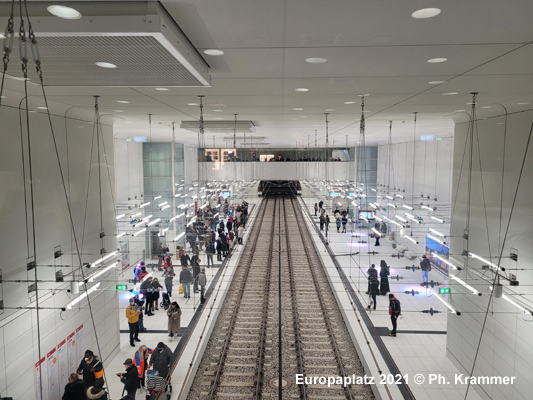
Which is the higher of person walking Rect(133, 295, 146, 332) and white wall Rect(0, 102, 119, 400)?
white wall Rect(0, 102, 119, 400)

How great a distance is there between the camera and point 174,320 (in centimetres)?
832

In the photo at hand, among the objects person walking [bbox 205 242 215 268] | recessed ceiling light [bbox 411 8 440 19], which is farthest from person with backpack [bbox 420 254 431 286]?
recessed ceiling light [bbox 411 8 440 19]

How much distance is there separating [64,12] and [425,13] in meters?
2.03

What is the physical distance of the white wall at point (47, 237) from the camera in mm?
5016

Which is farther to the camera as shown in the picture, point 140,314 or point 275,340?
point 140,314

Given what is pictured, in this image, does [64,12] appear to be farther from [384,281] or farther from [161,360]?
[384,281]

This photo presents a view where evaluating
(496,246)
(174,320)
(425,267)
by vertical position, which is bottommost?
(174,320)

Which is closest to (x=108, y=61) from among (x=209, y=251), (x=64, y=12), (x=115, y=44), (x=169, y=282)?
(x=115, y=44)

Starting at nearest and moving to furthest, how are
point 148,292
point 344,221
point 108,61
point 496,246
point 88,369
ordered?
point 108,61 → point 496,246 → point 88,369 → point 148,292 → point 344,221

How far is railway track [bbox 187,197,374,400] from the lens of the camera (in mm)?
6688

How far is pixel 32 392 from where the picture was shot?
557 cm

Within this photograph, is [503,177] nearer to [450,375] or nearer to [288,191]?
[450,375]

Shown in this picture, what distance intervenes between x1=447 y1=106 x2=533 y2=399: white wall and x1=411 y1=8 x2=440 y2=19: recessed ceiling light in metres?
3.92

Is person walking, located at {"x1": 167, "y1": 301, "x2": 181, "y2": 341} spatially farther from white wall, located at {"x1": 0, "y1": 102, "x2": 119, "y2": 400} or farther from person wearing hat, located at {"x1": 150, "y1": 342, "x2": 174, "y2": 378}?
person wearing hat, located at {"x1": 150, "y1": 342, "x2": 174, "y2": 378}
